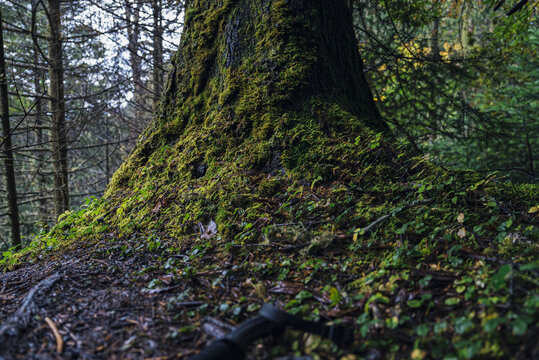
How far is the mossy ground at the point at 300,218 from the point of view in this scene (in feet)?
5.79

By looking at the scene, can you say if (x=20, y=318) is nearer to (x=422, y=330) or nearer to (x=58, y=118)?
(x=422, y=330)

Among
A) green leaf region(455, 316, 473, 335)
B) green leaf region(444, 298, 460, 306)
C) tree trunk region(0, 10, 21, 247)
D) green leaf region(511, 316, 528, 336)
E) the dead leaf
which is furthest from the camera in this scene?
tree trunk region(0, 10, 21, 247)

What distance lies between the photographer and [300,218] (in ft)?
9.64

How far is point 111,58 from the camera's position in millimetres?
9164

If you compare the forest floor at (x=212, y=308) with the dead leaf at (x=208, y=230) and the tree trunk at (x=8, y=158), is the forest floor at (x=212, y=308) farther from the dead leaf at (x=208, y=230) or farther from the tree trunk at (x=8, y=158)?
the tree trunk at (x=8, y=158)

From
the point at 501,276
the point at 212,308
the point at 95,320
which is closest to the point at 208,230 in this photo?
the point at 212,308

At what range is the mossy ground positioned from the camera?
1764mm

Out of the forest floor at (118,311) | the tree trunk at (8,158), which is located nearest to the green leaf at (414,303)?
the forest floor at (118,311)

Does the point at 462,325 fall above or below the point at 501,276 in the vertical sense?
below

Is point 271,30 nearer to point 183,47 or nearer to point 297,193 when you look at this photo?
point 183,47

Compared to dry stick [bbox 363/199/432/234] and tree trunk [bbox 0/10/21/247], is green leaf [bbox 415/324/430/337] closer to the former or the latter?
dry stick [bbox 363/199/432/234]

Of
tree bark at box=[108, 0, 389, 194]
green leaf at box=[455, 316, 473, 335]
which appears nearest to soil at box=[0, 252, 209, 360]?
green leaf at box=[455, 316, 473, 335]

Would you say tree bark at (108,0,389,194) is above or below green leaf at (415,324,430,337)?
above

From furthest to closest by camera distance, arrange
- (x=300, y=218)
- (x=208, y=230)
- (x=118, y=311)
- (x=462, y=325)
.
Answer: (x=208, y=230), (x=300, y=218), (x=118, y=311), (x=462, y=325)
